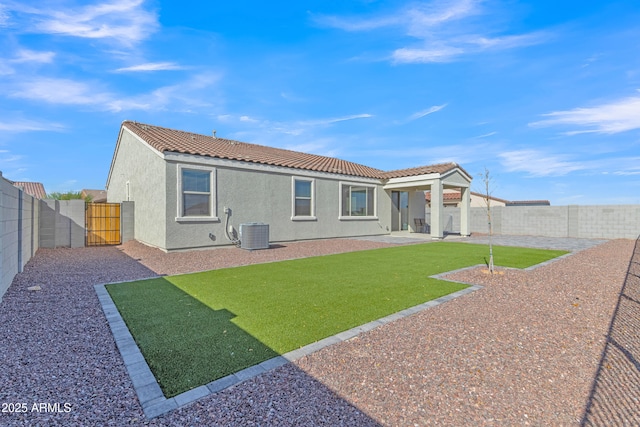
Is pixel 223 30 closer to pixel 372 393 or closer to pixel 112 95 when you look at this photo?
pixel 112 95

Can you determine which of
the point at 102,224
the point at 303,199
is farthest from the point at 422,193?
the point at 102,224

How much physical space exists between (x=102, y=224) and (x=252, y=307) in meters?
12.8

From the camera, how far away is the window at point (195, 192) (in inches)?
423

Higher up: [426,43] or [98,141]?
[426,43]

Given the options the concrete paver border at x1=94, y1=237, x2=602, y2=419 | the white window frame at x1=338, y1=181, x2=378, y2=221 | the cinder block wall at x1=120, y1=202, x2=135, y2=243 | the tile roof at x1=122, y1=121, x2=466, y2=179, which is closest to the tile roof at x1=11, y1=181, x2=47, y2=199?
the tile roof at x1=122, y1=121, x2=466, y2=179

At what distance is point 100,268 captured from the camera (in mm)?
8273

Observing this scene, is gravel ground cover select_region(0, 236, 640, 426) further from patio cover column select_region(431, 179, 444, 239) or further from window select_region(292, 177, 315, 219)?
patio cover column select_region(431, 179, 444, 239)

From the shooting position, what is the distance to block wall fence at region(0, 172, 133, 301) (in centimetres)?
636

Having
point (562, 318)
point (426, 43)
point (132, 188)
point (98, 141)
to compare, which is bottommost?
point (562, 318)

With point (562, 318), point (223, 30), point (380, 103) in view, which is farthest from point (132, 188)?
point (562, 318)

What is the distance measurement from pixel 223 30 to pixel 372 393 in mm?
11902

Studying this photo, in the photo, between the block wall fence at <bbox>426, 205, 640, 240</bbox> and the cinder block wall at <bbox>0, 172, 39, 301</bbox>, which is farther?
the block wall fence at <bbox>426, 205, 640, 240</bbox>

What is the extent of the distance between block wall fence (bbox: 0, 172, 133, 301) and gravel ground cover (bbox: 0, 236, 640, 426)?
6.20 feet

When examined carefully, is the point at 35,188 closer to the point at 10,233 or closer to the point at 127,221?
the point at 127,221
